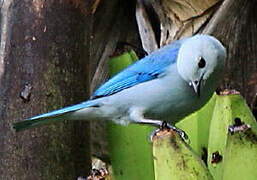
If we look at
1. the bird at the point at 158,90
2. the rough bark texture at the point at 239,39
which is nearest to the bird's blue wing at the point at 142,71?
the bird at the point at 158,90

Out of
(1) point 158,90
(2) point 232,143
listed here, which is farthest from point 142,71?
(2) point 232,143

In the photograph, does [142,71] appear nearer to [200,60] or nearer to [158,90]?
[158,90]

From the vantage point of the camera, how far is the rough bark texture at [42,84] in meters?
1.24

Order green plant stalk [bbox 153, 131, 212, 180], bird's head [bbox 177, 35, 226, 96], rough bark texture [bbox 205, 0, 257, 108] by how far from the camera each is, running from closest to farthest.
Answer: green plant stalk [bbox 153, 131, 212, 180], bird's head [bbox 177, 35, 226, 96], rough bark texture [bbox 205, 0, 257, 108]

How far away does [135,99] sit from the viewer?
4.63 ft

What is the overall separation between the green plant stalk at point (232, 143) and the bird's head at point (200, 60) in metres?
0.05

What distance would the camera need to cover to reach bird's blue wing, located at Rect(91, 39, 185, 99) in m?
1.41

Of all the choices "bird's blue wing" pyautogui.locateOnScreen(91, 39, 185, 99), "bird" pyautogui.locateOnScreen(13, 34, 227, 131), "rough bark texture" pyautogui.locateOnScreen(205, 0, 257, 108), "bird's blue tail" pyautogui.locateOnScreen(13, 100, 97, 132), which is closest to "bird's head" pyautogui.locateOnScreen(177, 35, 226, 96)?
"bird" pyautogui.locateOnScreen(13, 34, 227, 131)

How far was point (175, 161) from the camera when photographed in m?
0.95

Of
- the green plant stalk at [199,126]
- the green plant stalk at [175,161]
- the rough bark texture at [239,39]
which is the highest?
the rough bark texture at [239,39]

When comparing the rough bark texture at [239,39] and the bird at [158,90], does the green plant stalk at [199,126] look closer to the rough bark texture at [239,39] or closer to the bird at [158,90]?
the bird at [158,90]

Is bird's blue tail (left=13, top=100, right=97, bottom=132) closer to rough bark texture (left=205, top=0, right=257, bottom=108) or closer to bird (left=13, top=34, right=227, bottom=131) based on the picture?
bird (left=13, top=34, right=227, bottom=131)

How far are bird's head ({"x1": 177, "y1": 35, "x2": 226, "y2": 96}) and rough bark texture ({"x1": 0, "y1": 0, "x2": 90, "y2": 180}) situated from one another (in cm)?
22

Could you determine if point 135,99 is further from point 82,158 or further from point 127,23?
point 127,23
